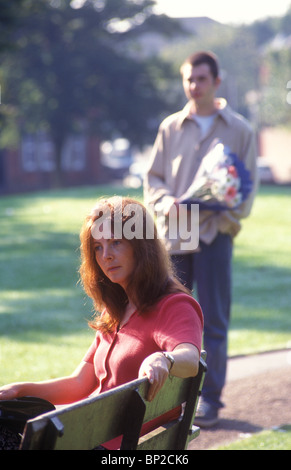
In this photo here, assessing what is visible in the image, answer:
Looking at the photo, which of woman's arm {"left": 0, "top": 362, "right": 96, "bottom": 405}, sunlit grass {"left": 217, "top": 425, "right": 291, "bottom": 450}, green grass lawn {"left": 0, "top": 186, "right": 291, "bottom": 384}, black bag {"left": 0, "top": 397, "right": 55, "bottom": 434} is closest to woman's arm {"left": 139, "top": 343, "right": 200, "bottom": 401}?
black bag {"left": 0, "top": 397, "right": 55, "bottom": 434}

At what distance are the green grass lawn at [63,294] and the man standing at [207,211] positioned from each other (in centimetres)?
104

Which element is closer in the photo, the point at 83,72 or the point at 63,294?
the point at 63,294

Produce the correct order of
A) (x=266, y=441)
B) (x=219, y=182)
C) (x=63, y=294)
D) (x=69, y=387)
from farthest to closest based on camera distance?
(x=63, y=294), (x=219, y=182), (x=266, y=441), (x=69, y=387)

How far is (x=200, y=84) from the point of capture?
476cm

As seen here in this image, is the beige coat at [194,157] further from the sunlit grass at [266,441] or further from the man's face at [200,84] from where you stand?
the sunlit grass at [266,441]

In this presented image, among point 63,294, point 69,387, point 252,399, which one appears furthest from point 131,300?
point 63,294

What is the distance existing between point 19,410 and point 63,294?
307 inches

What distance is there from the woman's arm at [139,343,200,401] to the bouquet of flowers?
220cm

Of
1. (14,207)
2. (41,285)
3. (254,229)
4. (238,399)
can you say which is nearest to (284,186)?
(14,207)

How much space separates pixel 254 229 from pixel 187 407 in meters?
16.2

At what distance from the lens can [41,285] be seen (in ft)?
36.3

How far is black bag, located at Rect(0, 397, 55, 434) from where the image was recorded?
2395mm

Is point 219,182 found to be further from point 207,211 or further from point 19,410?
point 19,410

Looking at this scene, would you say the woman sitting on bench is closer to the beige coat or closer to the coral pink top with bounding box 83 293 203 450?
the coral pink top with bounding box 83 293 203 450
